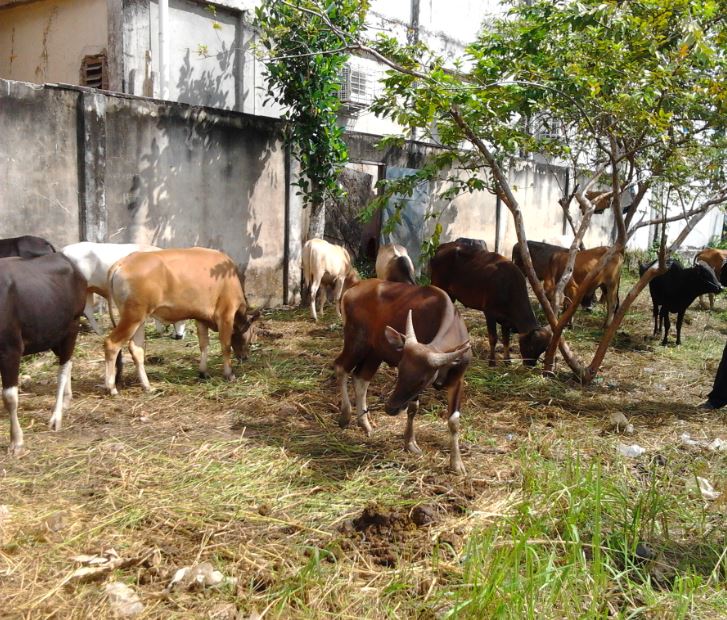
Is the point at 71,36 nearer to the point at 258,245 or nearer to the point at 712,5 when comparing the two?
the point at 258,245

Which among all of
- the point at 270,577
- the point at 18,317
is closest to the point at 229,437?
the point at 18,317

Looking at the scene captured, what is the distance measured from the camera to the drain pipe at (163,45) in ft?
43.3

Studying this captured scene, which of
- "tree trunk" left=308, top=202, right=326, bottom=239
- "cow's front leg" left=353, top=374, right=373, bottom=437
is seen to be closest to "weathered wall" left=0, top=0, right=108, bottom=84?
"tree trunk" left=308, top=202, right=326, bottom=239

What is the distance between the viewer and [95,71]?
45.2ft

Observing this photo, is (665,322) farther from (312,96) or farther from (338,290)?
(312,96)

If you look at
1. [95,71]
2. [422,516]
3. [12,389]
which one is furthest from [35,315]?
[95,71]

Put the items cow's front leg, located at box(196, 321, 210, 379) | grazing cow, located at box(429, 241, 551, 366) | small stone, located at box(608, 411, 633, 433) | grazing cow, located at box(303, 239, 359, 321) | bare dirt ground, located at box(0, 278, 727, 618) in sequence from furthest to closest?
grazing cow, located at box(303, 239, 359, 321)
grazing cow, located at box(429, 241, 551, 366)
cow's front leg, located at box(196, 321, 210, 379)
small stone, located at box(608, 411, 633, 433)
bare dirt ground, located at box(0, 278, 727, 618)

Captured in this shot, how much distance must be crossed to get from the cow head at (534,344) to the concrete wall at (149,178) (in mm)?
4692

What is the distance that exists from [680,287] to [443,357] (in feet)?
22.2

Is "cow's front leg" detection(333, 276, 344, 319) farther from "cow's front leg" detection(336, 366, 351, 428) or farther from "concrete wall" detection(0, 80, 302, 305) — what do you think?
"cow's front leg" detection(336, 366, 351, 428)

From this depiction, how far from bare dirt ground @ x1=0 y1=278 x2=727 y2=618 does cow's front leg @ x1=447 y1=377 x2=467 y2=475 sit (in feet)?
0.39

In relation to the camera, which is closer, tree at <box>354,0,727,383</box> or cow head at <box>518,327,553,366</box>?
tree at <box>354,0,727,383</box>

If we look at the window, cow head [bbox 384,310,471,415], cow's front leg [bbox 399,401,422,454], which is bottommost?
cow's front leg [bbox 399,401,422,454]

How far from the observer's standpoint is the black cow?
809 cm
